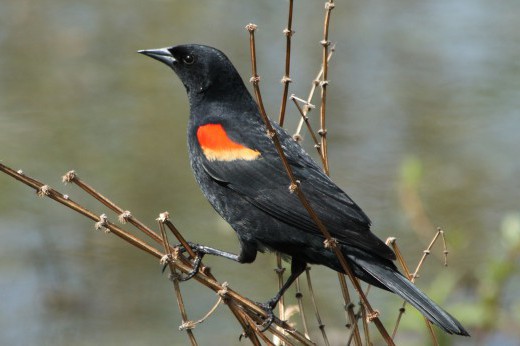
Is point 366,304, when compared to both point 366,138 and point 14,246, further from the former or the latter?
point 366,138

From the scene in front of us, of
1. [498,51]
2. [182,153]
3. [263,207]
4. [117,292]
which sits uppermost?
[498,51]

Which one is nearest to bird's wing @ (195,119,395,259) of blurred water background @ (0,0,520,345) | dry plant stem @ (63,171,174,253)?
dry plant stem @ (63,171,174,253)

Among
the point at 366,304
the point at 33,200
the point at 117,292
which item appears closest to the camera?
the point at 366,304

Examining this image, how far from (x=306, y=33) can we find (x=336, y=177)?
193cm

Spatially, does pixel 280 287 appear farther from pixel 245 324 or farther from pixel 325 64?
pixel 325 64

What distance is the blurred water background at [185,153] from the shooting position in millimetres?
5402

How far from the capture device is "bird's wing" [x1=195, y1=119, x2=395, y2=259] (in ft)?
10.1

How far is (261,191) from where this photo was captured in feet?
10.8

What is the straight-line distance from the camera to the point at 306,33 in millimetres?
7926

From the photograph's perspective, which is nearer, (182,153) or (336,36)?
(182,153)

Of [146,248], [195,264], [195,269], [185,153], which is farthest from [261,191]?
[185,153]

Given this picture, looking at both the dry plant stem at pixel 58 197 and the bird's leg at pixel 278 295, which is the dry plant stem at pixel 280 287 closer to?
the bird's leg at pixel 278 295

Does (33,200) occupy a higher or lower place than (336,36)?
lower

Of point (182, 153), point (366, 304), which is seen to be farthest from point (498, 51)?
point (366, 304)
